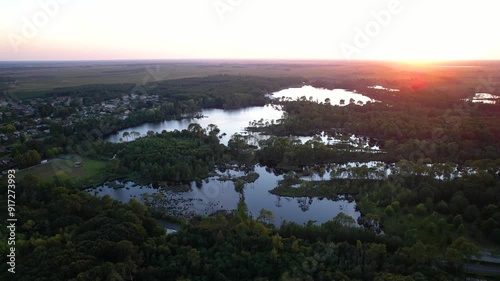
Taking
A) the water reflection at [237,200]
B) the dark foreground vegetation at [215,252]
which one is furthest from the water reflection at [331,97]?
the dark foreground vegetation at [215,252]

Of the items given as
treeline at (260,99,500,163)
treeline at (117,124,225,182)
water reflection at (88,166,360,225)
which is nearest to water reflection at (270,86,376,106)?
treeline at (260,99,500,163)

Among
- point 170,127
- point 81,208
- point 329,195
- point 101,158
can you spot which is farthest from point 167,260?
point 170,127

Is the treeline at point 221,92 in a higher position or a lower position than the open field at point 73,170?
higher

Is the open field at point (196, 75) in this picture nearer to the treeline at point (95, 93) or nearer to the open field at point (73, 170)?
the treeline at point (95, 93)

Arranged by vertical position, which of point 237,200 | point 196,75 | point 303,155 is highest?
point 196,75

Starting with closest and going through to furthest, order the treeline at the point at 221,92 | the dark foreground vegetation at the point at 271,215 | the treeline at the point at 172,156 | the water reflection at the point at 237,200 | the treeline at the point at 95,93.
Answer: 1. the dark foreground vegetation at the point at 271,215
2. the water reflection at the point at 237,200
3. the treeline at the point at 172,156
4. the treeline at the point at 95,93
5. the treeline at the point at 221,92

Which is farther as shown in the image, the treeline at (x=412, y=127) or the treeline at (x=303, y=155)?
the treeline at (x=412, y=127)

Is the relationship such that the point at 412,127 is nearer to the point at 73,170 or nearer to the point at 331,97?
the point at 73,170

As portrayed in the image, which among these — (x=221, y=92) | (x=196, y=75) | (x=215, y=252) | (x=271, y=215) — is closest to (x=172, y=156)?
(x=271, y=215)
